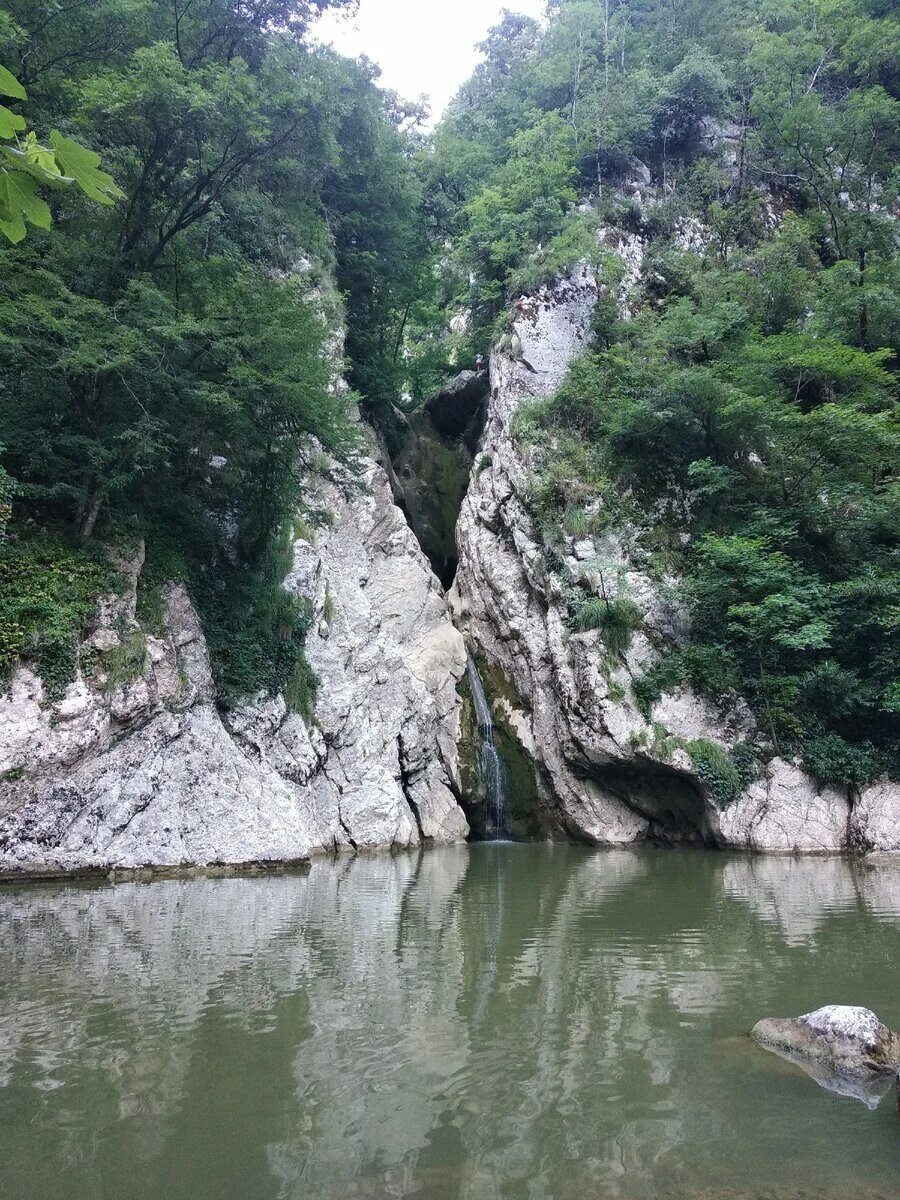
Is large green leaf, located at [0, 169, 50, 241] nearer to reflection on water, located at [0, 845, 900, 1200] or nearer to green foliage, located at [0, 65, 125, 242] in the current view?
green foliage, located at [0, 65, 125, 242]

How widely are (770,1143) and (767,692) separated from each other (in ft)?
51.4

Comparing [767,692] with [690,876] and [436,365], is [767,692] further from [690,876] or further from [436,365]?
[436,365]

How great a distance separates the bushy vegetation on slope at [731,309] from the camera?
17438mm

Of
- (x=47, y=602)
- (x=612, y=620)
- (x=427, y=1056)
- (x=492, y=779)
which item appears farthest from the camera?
(x=492, y=779)

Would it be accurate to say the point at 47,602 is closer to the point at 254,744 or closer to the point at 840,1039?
the point at 254,744

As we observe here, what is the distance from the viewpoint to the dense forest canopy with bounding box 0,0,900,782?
40.3ft

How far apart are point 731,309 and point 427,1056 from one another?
960 inches

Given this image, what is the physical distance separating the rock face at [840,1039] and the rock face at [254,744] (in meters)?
9.19

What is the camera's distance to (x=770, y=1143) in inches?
114

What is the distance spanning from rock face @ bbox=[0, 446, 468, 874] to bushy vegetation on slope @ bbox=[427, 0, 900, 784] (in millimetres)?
5348

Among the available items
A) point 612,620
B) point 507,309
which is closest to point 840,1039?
point 612,620

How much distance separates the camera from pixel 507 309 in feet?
86.3

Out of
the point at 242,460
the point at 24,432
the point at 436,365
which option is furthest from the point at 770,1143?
the point at 436,365

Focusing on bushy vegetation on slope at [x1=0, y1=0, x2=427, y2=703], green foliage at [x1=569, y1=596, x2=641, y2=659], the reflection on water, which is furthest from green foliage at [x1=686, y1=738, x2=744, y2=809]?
bushy vegetation on slope at [x1=0, y1=0, x2=427, y2=703]
